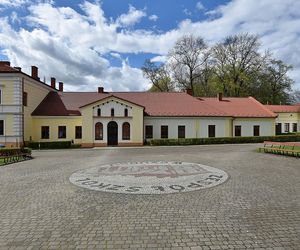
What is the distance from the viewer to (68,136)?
31031mm

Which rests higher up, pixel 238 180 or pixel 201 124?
pixel 201 124

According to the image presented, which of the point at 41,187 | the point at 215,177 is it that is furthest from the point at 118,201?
the point at 215,177

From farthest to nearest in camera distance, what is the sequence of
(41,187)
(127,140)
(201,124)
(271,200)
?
(201,124)
(127,140)
(41,187)
(271,200)

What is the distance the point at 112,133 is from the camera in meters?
29.9

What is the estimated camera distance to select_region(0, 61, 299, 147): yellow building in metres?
27.9

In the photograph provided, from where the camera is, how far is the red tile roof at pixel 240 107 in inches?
1347

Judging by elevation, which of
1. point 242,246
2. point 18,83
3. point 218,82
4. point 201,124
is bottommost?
point 242,246

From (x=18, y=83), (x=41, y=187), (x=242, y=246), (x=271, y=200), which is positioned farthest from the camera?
(x=18, y=83)

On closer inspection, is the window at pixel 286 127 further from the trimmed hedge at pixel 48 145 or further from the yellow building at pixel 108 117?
the trimmed hedge at pixel 48 145

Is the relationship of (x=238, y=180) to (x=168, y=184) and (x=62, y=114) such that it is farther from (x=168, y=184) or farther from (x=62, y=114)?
(x=62, y=114)

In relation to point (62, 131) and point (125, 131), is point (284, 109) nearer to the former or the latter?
point (125, 131)

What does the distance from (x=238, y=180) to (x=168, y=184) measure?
2.66 meters

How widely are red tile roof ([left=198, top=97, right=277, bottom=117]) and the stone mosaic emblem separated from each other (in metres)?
23.1

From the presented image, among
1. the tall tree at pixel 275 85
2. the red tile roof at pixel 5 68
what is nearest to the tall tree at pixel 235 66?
the tall tree at pixel 275 85
